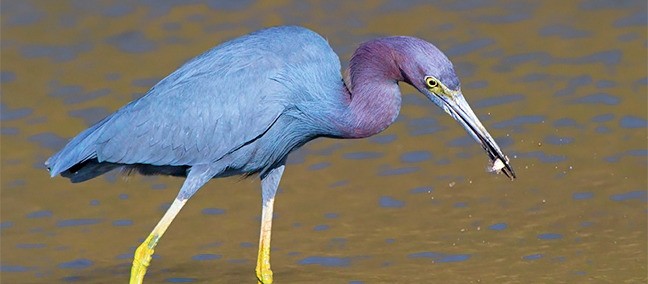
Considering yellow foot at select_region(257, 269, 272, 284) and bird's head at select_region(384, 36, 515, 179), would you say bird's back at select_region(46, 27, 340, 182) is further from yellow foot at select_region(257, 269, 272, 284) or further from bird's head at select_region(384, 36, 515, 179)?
yellow foot at select_region(257, 269, 272, 284)

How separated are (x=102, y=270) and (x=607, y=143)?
406 cm

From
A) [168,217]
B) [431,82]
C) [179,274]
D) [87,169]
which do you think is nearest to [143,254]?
[168,217]

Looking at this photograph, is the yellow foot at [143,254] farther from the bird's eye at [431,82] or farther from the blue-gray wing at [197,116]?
the bird's eye at [431,82]

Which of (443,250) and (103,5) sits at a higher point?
(103,5)

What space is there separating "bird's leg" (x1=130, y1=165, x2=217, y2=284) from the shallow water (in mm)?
1046

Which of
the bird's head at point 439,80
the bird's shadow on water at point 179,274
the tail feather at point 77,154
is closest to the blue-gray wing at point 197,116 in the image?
the tail feather at point 77,154

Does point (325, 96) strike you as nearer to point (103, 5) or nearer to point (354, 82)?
point (354, 82)

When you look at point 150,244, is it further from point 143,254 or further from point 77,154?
point 77,154

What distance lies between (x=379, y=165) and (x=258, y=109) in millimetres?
3324

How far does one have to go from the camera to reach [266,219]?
8281mm

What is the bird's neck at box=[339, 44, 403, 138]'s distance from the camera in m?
7.47

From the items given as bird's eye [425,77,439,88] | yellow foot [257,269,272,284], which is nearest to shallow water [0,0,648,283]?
yellow foot [257,269,272,284]

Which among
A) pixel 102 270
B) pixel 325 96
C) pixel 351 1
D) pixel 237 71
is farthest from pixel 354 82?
pixel 351 1

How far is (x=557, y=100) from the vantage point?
11461mm
